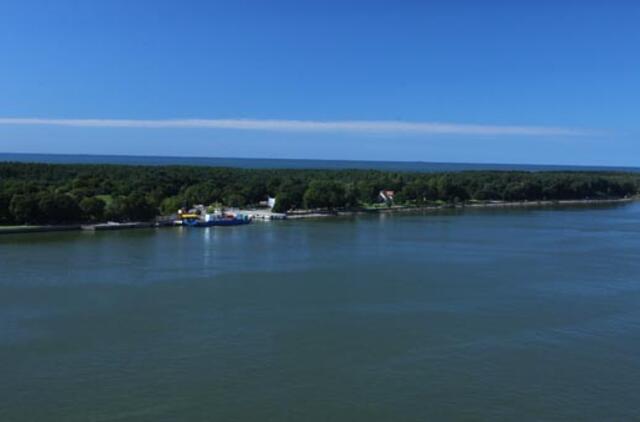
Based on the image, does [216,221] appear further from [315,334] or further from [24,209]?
[315,334]

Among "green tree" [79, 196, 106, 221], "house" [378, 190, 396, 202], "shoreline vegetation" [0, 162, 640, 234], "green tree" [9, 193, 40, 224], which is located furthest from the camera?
"house" [378, 190, 396, 202]

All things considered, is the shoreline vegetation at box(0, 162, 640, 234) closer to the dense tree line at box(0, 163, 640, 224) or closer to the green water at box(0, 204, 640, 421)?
the dense tree line at box(0, 163, 640, 224)

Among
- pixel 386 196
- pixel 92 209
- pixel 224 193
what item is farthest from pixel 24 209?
pixel 386 196

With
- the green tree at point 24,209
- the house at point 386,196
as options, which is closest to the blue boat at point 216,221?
the green tree at point 24,209

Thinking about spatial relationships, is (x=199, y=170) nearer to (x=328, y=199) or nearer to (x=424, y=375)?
(x=328, y=199)

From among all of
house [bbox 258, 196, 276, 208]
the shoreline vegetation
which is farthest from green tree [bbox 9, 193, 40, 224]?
house [bbox 258, 196, 276, 208]

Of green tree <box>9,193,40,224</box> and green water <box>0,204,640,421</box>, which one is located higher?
green tree <box>9,193,40,224</box>
